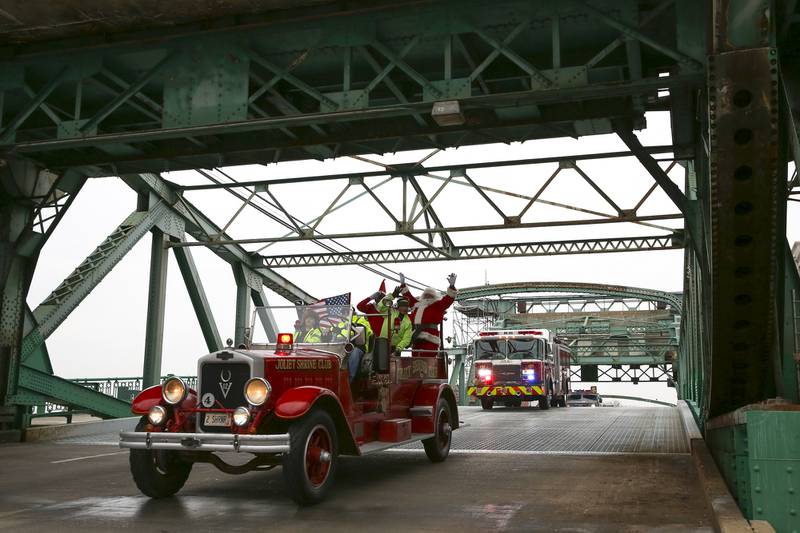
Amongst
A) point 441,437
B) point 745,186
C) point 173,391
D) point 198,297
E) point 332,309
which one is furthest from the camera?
point 198,297

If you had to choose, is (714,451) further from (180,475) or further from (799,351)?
(180,475)

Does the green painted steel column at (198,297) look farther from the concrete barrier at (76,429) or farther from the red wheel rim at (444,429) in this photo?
the red wheel rim at (444,429)

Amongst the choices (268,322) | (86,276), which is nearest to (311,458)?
(268,322)

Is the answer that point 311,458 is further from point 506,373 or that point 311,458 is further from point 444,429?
point 506,373

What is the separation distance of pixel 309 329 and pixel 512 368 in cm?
1846

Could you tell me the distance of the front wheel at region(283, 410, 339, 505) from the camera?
21.7 feet

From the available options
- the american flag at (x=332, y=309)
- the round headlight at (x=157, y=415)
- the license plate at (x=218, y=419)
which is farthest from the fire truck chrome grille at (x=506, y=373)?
the round headlight at (x=157, y=415)

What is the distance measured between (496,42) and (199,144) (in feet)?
19.1

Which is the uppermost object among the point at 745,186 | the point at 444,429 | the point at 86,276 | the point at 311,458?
the point at 86,276

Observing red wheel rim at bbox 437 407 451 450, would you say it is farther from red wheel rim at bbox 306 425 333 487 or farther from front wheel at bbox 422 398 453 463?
red wheel rim at bbox 306 425 333 487

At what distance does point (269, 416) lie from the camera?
7055 mm

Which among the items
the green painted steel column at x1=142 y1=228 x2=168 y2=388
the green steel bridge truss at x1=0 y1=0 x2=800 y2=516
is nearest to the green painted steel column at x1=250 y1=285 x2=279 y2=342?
the green steel bridge truss at x1=0 y1=0 x2=800 y2=516

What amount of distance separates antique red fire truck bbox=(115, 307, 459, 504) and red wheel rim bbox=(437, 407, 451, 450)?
176 centimetres

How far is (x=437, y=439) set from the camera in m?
10.1
